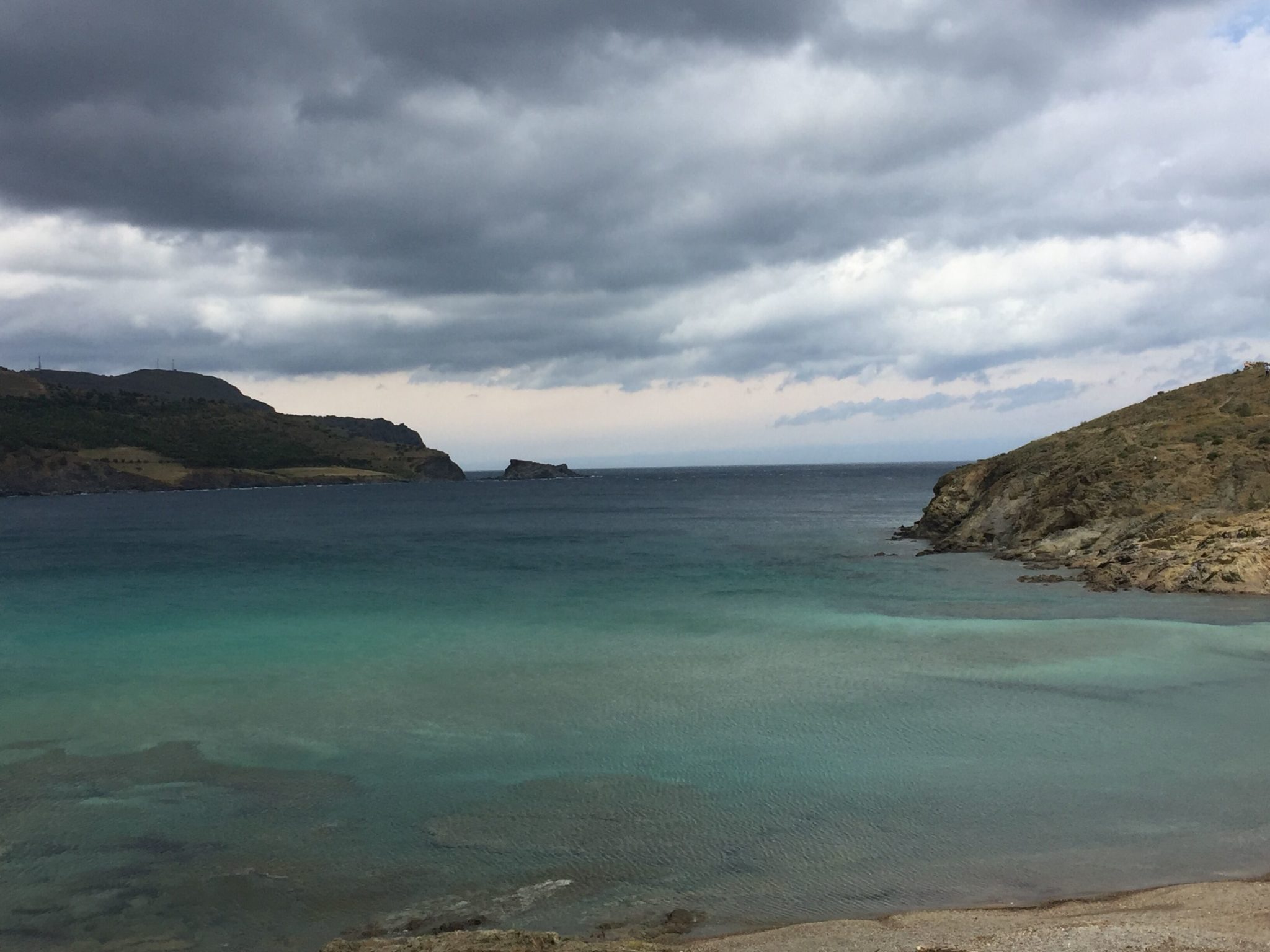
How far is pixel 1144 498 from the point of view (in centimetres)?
4481

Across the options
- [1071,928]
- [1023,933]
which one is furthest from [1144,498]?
[1023,933]

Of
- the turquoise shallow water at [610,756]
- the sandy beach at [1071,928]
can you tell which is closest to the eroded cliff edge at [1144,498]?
the turquoise shallow water at [610,756]

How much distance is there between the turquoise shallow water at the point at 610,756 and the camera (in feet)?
38.6

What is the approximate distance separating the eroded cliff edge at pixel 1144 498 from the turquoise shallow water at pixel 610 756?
3930 mm

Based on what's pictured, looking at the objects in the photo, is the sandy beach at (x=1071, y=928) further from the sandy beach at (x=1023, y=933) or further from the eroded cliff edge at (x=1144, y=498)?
the eroded cliff edge at (x=1144, y=498)

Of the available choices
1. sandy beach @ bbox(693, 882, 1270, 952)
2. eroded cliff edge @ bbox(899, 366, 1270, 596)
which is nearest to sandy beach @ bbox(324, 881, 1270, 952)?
sandy beach @ bbox(693, 882, 1270, 952)

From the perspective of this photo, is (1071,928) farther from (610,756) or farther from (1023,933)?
(610,756)

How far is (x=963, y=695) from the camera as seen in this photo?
21203mm

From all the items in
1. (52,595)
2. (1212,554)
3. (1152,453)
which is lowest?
(52,595)

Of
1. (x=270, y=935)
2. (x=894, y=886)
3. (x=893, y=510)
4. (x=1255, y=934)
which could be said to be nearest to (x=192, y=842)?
(x=270, y=935)

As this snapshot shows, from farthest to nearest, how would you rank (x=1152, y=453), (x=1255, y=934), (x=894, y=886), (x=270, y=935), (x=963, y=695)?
1. (x=1152, y=453)
2. (x=963, y=695)
3. (x=894, y=886)
4. (x=270, y=935)
5. (x=1255, y=934)

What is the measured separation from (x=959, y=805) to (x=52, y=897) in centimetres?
1306

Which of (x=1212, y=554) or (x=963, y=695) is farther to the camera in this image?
(x=1212, y=554)

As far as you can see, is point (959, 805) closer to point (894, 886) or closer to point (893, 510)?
point (894, 886)
